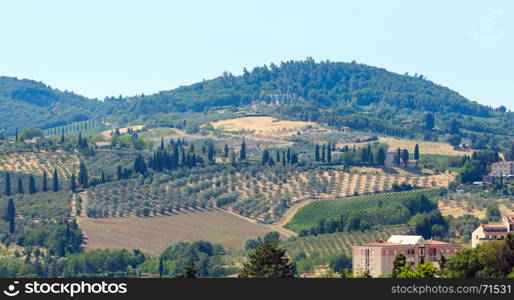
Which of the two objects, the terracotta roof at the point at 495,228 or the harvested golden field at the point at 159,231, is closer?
the terracotta roof at the point at 495,228

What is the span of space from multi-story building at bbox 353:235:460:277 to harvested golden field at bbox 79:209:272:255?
153 ft

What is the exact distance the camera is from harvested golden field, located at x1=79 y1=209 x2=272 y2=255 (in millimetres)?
180750

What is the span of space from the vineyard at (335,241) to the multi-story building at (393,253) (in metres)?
23.6

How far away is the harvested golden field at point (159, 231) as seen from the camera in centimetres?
18075

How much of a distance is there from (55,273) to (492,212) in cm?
6428

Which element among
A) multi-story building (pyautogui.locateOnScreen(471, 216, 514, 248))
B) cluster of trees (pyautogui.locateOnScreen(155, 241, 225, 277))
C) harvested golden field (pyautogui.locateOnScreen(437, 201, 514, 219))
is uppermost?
multi-story building (pyautogui.locateOnScreen(471, 216, 514, 248))

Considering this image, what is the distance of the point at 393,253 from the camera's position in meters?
133

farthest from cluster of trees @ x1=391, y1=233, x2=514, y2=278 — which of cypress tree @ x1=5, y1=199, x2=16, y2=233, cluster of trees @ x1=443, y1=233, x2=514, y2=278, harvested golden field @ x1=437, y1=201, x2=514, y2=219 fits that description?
cypress tree @ x1=5, y1=199, x2=16, y2=233

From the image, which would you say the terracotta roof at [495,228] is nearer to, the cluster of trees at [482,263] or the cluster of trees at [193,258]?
the cluster of trees at [193,258]

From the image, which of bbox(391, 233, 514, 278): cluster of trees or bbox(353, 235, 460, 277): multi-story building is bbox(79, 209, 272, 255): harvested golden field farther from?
bbox(391, 233, 514, 278): cluster of trees

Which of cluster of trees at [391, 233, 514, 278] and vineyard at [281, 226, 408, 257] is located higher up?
cluster of trees at [391, 233, 514, 278]

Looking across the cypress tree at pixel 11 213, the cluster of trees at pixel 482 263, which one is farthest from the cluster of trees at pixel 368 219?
the cluster of trees at pixel 482 263

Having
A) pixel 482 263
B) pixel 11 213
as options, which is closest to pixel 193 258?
pixel 11 213

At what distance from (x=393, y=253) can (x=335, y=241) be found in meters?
38.8
